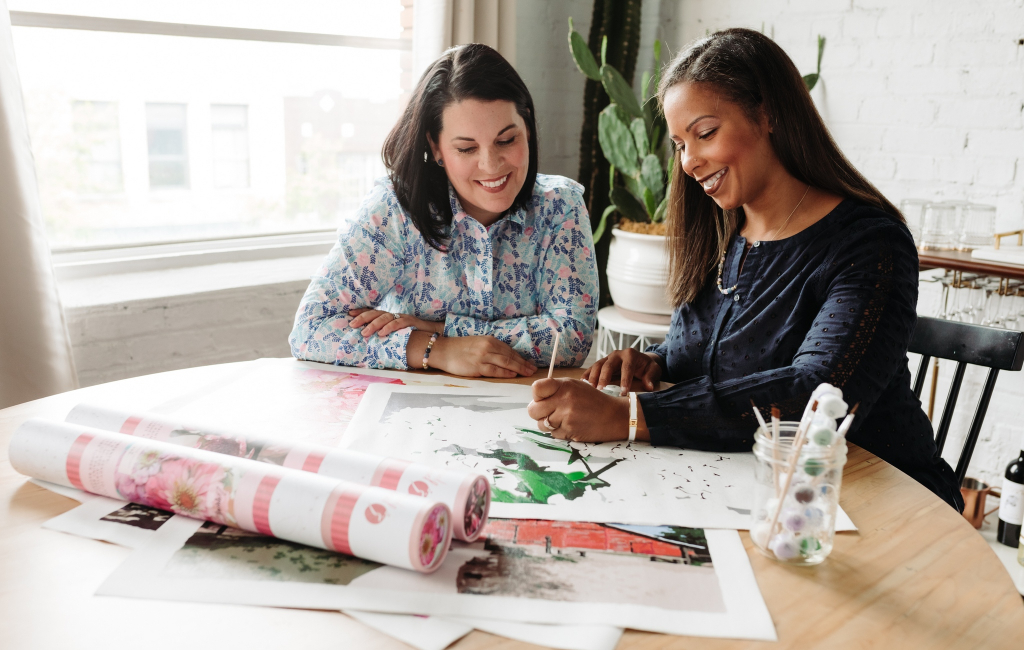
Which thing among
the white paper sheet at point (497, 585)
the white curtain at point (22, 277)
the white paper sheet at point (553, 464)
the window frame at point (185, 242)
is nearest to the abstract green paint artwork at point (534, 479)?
the white paper sheet at point (553, 464)

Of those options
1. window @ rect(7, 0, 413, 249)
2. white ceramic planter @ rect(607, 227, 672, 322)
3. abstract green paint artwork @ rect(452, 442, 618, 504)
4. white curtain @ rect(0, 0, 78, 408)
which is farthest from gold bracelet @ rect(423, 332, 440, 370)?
window @ rect(7, 0, 413, 249)

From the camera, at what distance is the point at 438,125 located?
148 centimetres

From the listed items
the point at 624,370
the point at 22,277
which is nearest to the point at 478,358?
the point at 624,370

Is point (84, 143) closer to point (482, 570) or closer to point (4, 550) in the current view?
point (4, 550)

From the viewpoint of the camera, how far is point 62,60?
6.93 feet

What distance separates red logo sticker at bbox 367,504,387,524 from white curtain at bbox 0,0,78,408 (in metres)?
1.53

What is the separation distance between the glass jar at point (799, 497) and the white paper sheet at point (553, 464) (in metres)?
0.07

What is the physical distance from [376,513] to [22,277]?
155 cm

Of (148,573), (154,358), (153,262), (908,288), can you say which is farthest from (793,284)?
(153,262)

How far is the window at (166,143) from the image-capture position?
7.52ft

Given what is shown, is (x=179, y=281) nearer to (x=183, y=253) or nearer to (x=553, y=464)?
(x=183, y=253)

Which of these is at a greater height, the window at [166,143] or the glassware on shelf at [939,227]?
the window at [166,143]

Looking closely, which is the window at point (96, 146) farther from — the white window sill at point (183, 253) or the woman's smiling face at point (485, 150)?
the woman's smiling face at point (485, 150)

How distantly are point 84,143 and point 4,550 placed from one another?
69.1 inches
